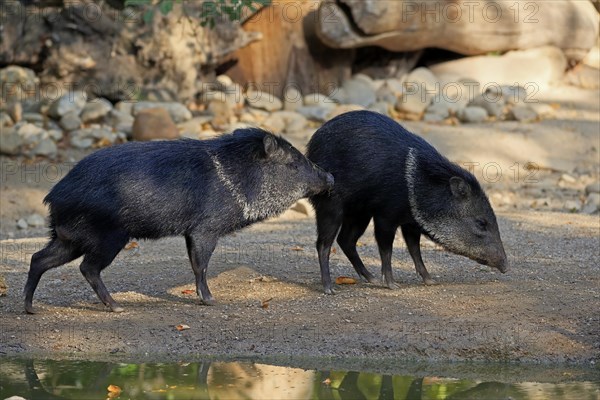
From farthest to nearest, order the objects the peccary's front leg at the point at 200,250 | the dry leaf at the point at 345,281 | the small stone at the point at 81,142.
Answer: the small stone at the point at 81,142 → the dry leaf at the point at 345,281 → the peccary's front leg at the point at 200,250

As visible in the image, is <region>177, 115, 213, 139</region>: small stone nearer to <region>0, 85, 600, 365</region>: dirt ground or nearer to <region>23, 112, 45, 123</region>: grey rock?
<region>23, 112, 45, 123</region>: grey rock

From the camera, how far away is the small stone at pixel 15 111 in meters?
14.6

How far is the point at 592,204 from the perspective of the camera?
496 inches

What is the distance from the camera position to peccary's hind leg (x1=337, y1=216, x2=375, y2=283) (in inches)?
314

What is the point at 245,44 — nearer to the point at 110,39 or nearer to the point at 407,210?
the point at 110,39

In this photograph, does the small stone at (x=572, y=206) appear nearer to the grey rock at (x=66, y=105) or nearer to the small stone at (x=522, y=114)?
the small stone at (x=522, y=114)

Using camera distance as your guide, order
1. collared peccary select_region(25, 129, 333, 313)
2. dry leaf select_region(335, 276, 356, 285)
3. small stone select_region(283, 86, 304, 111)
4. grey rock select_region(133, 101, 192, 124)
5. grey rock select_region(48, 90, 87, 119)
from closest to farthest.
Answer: collared peccary select_region(25, 129, 333, 313) < dry leaf select_region(335, 276, 356, 285) < grey rock select_region(48, 90, 87, 119) < grey rock select_region(133, 101, 192, 124) < small stone select_region(283, 86, 304, 111)

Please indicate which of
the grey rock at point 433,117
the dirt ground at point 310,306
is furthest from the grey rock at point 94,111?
the grey rock at point 433,117

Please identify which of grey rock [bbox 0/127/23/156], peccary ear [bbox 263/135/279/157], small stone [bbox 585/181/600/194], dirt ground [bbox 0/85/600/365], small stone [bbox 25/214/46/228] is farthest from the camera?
grey rock [bbox 0/127/23/156]

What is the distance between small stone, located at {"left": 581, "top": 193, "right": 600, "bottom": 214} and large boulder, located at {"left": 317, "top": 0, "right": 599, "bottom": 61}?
5.39 metres

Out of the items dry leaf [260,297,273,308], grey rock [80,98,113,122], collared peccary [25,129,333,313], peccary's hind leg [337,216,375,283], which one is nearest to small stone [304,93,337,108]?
grey rock [80,98,113,122]

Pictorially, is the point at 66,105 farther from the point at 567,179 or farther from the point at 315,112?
the point at 567,179

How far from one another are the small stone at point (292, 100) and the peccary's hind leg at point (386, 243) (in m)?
8.78

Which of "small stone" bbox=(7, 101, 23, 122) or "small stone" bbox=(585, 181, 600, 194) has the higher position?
"small stone" bbox=(7, 101, 23, 122)
